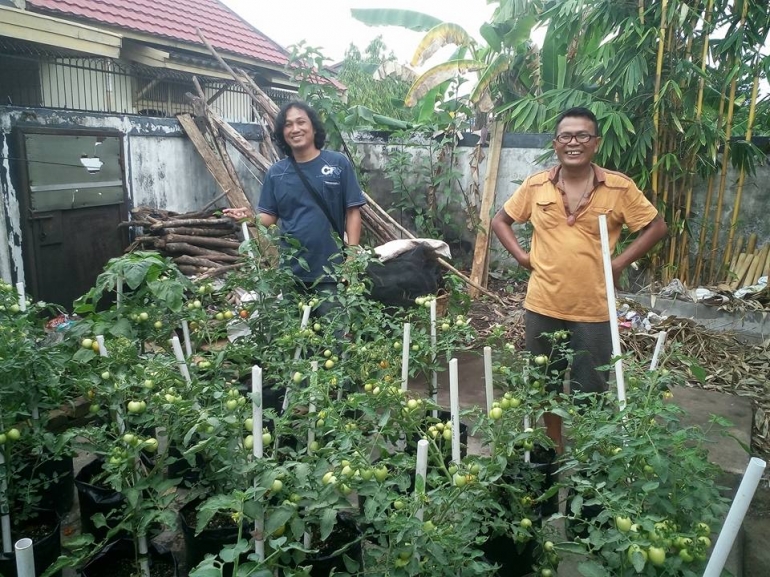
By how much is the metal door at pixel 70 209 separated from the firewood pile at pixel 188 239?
182 millimetres

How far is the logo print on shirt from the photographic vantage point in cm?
305

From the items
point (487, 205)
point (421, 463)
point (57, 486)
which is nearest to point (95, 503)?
point (57, 486)

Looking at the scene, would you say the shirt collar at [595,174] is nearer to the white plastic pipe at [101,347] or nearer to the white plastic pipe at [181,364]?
the white plastic pipe at [181,364]

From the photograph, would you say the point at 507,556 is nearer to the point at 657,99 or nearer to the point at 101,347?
the point at 101,347

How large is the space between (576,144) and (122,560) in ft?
7.62

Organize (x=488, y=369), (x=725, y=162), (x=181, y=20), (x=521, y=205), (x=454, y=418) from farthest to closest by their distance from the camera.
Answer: (x=181, y=20) → (x=725, y=162) → (x=521, y=205) → (x=488, y=369) → (x=454, y=418)

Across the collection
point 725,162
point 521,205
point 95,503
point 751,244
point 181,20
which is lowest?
point 95,503

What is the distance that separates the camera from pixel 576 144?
2447 millimetres

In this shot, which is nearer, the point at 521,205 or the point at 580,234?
the point at 580,234

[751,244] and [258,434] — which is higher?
[751,244]

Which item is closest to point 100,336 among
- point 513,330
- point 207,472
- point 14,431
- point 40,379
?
point 40,379

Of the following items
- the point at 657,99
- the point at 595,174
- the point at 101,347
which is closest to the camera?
the point at 101,347

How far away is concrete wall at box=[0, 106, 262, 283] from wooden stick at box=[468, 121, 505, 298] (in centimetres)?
254

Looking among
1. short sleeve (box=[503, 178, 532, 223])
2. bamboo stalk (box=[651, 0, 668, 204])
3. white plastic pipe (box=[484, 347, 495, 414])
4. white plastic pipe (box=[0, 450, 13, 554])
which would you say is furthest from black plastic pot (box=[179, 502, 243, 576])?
bamboo stalk (box=[651, 0, 668, 204])
